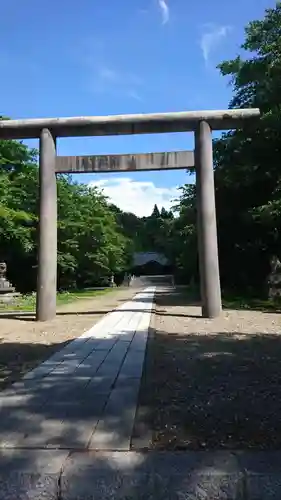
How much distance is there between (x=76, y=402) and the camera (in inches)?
172

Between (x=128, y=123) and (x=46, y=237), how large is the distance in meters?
3.89

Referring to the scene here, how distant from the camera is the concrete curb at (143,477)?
2.83 m

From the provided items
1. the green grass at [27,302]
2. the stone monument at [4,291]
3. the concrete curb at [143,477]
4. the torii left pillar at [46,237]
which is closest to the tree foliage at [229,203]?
the stone monument at [4,291]

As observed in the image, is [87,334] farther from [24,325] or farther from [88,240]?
[88,240]

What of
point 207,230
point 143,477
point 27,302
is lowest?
point 143,477

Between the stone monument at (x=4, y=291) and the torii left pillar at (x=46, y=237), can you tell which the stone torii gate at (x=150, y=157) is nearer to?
the torii left pillar at (x=46, y=237)

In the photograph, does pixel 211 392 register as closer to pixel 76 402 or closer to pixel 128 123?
pixel 76 402

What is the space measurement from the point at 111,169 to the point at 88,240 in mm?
20888

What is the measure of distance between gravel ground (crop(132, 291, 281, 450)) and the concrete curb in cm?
36

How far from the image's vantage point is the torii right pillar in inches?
510

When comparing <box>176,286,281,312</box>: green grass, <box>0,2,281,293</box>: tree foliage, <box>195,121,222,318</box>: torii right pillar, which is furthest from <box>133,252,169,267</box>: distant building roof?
<box>195,121,222,318</box>: torii right pillar

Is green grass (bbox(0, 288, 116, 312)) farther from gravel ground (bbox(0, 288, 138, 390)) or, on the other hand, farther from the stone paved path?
the stone paved path

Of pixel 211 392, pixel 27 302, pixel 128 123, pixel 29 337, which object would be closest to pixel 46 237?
pixel 128 123

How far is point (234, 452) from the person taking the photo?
318 cm
